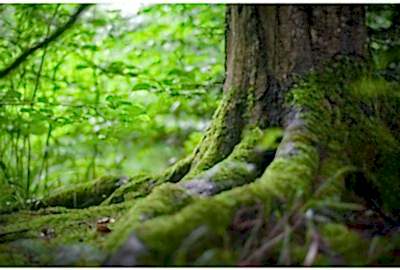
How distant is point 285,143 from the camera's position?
100 inches

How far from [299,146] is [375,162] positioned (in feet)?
Result: 1.66

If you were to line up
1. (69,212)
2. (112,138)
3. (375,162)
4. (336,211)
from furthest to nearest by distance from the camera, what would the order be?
(112,138) < (69,212) < (375,162) < (336,211)

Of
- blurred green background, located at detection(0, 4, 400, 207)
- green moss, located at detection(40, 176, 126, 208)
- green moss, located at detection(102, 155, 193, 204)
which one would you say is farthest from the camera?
blurred green background, located at detection(0, 4, 400, 207)

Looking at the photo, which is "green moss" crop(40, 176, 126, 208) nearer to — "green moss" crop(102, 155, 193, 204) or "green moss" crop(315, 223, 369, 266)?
"green moss" crop(102, 155, 193, 204)

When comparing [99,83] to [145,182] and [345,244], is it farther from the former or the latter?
[345,244]

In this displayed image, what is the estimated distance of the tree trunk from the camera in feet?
6.93

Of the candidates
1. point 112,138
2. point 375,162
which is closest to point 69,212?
point 112,138

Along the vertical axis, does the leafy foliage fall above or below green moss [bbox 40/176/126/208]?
above

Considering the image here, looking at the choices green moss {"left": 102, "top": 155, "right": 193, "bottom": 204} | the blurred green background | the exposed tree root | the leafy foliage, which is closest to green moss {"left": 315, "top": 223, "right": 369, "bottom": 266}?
the exposed tree root

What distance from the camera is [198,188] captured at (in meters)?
2.45

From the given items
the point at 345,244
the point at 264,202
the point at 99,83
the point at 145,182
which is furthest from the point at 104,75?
the point at 345,244

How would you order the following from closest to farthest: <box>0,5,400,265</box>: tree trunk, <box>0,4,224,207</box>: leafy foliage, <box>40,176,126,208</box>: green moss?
<box>0,5,400,265</box>: tree trunk < <box>40,176,126,208</box>: green moss < <box>0,4,224,207</box>: leafy foliage

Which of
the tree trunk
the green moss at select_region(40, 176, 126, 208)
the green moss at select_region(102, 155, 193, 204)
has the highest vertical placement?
the tree trunk

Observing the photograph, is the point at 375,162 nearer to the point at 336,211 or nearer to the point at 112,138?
the point at 336,211
